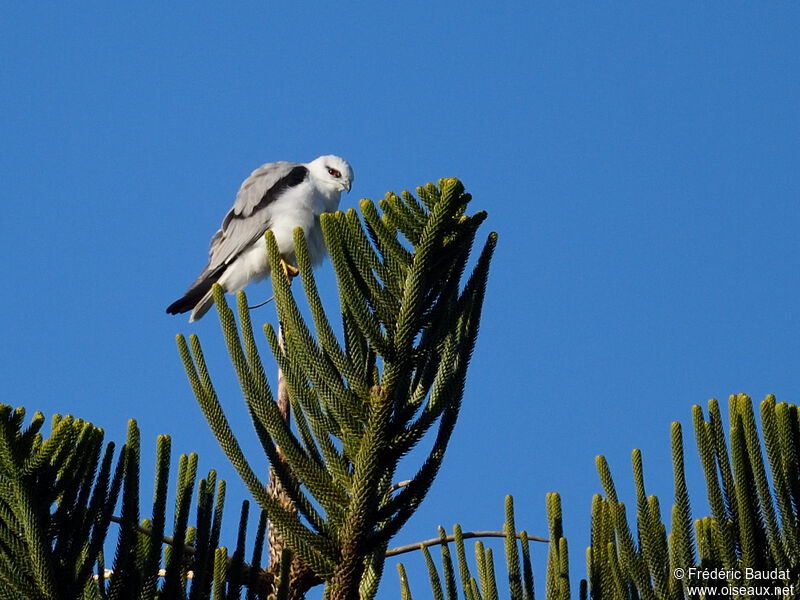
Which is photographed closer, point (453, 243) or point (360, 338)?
point (360, 338)

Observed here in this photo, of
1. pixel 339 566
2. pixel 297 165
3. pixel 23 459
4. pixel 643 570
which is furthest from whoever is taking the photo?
pixel 297 165

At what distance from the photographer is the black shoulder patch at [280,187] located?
8.98 m

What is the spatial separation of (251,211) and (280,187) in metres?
0.33

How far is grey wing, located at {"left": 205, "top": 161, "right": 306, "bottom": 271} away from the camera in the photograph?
8891 millimetres

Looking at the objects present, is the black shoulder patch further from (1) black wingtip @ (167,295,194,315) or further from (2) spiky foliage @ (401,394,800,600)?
(2) spiky foliage @ (401,394,800,600)

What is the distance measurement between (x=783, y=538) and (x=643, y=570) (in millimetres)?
377

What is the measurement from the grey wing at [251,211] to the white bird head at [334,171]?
1.04 feet

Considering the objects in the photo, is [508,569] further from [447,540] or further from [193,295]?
[193,295]

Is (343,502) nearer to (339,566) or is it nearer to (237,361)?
(339,566)

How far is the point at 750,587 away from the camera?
8.94 feet

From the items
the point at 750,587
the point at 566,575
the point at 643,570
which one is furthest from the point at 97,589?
the point at 750,587

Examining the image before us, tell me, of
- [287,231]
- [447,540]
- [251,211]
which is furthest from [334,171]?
[447,540]

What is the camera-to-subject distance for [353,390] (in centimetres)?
246

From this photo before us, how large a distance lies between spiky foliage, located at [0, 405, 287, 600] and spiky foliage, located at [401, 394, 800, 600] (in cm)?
93
